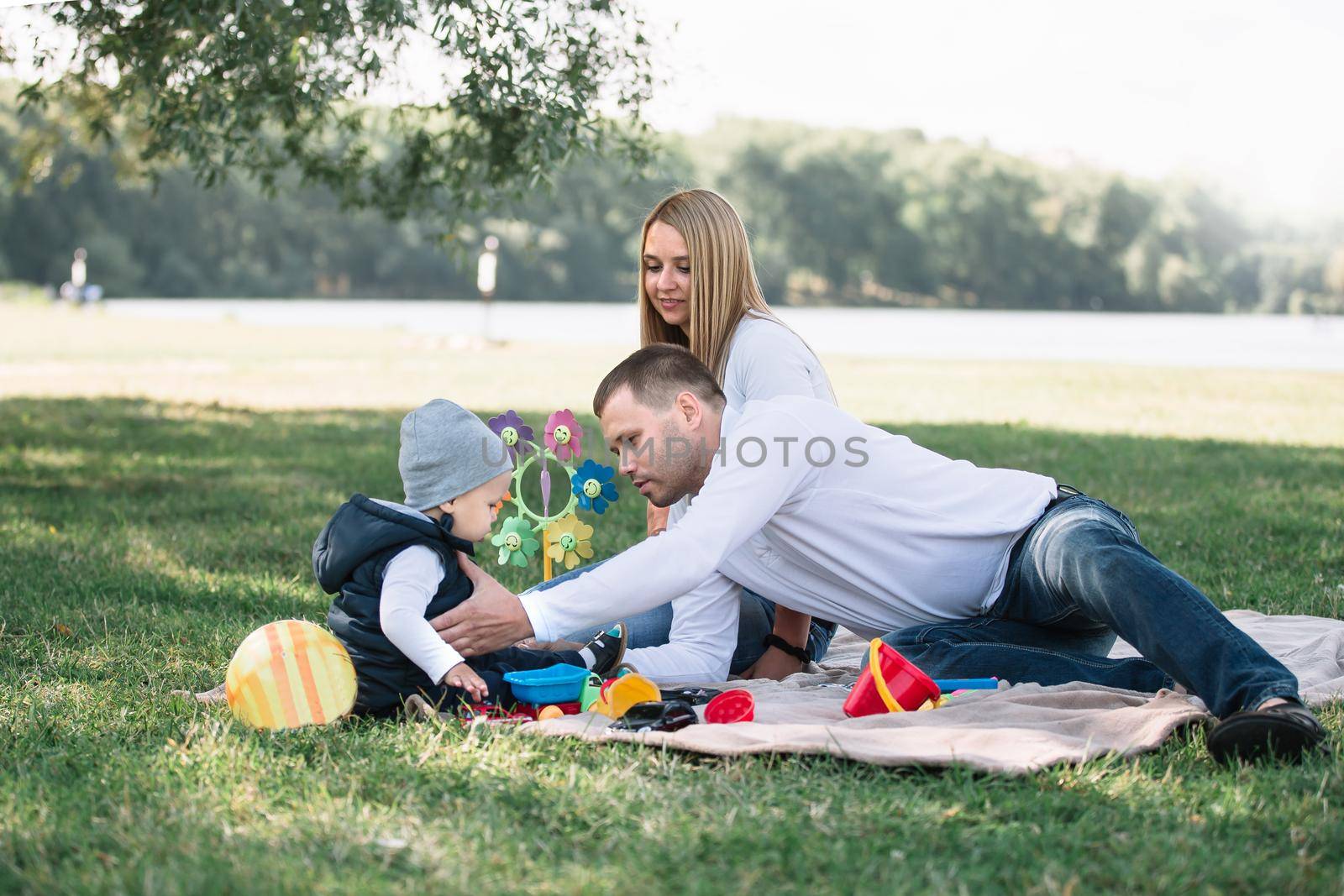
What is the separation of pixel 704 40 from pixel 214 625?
5.07 metres

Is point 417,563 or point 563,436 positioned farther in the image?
point 563,436

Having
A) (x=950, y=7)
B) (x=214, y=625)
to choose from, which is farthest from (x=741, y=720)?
(x=950, y=7)

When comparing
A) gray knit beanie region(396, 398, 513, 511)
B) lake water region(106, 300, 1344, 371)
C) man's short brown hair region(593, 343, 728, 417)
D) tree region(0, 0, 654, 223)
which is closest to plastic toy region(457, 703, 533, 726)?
gray knit beanie region(396, 398, 513, 511)

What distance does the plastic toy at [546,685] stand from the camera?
335 centimetres

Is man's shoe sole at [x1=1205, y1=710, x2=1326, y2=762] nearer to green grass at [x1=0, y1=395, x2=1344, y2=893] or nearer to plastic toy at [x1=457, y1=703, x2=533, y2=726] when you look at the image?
green grass at [x1=0, y1=395, x2=1344, y2=893]

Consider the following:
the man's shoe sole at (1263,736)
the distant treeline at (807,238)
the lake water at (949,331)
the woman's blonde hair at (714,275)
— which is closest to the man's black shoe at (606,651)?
the woman's blonde hair at (714,275)

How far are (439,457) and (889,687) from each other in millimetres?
1341

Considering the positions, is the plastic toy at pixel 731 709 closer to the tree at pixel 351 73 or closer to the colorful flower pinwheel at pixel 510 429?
the colorful flower pinwheel at pixel 510 429

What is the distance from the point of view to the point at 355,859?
7.68ft

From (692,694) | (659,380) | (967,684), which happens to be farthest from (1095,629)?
(659,380)

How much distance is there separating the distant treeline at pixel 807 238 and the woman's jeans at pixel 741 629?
56921 millimetres

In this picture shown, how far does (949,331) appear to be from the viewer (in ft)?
132

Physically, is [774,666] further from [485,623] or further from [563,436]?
[485,623]

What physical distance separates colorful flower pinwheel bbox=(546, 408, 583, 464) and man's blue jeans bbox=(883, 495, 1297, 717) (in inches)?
51.3
